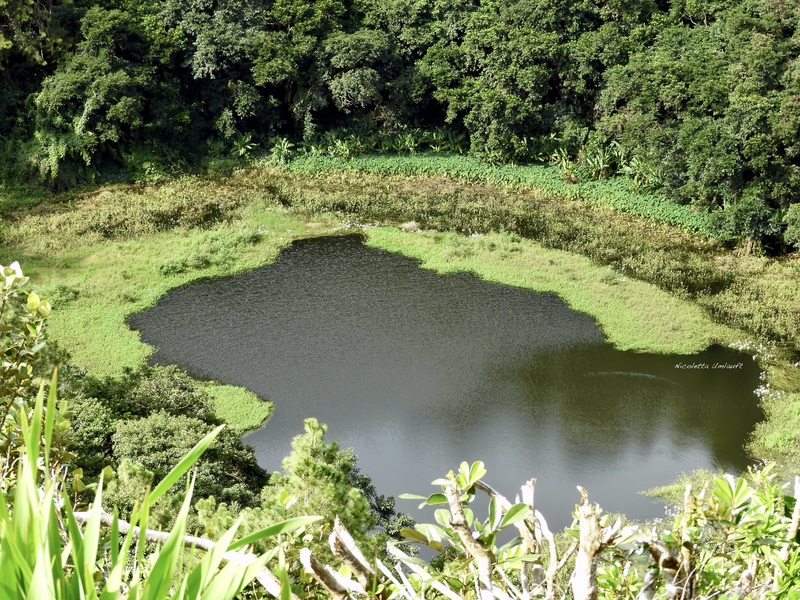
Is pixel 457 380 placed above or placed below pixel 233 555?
below

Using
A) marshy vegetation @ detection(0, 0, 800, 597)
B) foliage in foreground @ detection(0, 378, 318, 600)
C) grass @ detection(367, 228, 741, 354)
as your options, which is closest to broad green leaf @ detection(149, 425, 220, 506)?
foliage in foreground @ detection(0, 378, 318, 600)

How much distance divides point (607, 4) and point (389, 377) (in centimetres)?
1140

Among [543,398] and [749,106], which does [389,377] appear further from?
[749,106]

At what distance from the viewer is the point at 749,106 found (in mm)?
13719

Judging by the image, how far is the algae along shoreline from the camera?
11555mm

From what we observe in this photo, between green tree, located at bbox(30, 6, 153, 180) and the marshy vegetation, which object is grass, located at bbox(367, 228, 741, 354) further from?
green tree, located at bbox(30, 6, 153, 180)

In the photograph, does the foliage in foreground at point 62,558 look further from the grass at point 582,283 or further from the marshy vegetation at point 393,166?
the grass at point 582,283

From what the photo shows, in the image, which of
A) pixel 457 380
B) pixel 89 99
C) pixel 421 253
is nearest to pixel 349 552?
pixel 457 380

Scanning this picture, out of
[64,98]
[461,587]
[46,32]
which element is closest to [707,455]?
[461,587]

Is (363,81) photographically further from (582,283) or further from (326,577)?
(326,577)

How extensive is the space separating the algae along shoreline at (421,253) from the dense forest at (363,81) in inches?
45.8

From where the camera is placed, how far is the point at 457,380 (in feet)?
35.0

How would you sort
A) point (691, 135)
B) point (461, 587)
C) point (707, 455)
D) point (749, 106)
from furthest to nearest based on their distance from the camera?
1. point (691, 135)
2. point (749, 106)
3. point (707, 455)
4. point (461, 587)

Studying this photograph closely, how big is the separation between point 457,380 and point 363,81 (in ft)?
31.7
